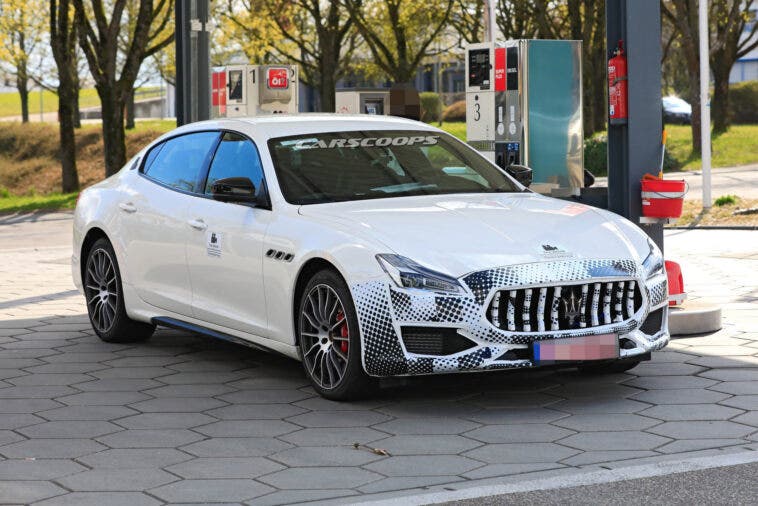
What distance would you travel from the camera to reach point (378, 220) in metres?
7.01

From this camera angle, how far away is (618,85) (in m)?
9.47

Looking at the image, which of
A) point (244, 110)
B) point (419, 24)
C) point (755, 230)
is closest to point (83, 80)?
point (419, 24)

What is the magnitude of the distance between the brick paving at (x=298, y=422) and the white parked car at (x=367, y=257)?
0.27 meters

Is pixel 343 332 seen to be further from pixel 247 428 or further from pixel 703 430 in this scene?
pixel 703 430

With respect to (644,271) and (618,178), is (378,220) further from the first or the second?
(618,178)

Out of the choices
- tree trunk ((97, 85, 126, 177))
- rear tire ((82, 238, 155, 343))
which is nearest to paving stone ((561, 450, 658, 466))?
rear tire ((82, 238, 155, 343))

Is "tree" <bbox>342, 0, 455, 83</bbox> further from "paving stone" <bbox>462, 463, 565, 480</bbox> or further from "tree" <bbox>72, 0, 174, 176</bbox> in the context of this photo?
"paving stone" <bbox>462, 463, 565, 480</bbox>

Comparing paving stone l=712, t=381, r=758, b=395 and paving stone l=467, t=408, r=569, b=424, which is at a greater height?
paving stone l=712, t=381, r=758, b=395

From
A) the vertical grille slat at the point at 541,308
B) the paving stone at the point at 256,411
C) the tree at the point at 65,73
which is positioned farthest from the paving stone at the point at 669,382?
the tree at the point at 65,73

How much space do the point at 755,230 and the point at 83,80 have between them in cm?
4798

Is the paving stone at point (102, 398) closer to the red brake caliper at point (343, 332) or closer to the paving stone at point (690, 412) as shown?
the red brake caliper at point (343, 332)

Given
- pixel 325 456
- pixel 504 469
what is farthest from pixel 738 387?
pixel 325 456

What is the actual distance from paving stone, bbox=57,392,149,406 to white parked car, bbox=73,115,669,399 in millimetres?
757

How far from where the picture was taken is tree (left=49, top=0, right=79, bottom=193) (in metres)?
29.2
